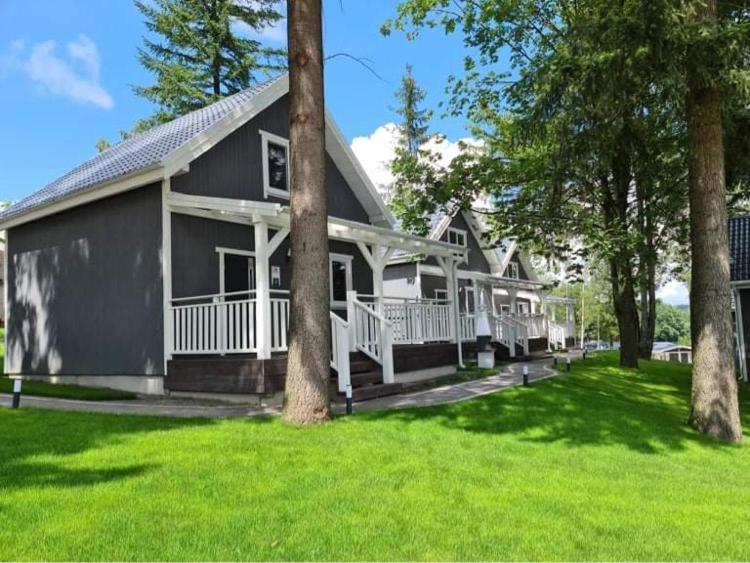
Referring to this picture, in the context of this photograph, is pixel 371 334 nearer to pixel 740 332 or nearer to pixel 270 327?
pixel 270 327

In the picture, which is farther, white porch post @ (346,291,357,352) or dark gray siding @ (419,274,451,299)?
dark gray siding @ (419,274,451,299)

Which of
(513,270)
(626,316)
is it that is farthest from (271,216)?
(513,270)

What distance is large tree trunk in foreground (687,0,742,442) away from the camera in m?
8.14

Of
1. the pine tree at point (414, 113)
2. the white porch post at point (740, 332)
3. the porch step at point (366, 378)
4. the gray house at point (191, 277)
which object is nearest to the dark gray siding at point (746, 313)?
the white porch post at point (740, 332)

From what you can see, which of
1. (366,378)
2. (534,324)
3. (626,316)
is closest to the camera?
(366,378)

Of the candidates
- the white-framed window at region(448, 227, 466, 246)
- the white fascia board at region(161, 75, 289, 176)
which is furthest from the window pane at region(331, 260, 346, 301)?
the white-framed window at region(448, 227, 466, 246)

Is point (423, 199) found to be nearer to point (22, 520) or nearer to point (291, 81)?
point (291, 81)

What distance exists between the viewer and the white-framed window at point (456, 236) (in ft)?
78.3

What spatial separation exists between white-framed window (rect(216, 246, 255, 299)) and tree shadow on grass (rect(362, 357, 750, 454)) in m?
5.12

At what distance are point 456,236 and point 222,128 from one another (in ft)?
47.4

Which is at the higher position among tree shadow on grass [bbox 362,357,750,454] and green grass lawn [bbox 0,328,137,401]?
green grass lawn [bbox 0,328,137,401]

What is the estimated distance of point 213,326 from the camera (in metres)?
9.70

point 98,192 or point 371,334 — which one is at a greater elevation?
point 98,192

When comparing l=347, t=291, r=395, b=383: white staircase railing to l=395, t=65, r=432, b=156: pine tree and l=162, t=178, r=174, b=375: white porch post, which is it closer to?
l=162, t=178, r=174, b=375: white porch post
